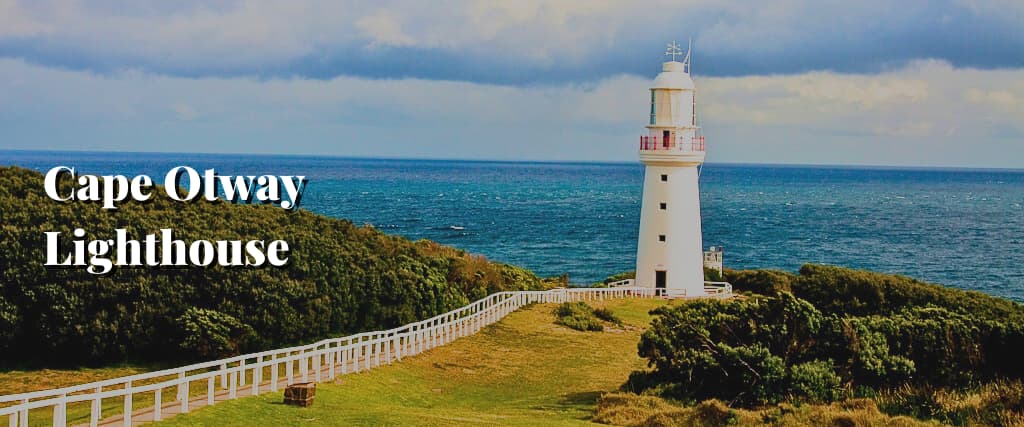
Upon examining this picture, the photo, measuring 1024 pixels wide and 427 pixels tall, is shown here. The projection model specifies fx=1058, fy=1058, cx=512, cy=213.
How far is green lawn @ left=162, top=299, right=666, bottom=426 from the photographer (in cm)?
1636

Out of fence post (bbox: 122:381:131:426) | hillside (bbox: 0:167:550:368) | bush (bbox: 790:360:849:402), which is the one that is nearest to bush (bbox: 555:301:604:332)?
hillside (bbox: 0:167:550:368)

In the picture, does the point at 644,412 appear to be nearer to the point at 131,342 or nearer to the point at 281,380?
the point at 281,380

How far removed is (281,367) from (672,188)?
71.4 ft

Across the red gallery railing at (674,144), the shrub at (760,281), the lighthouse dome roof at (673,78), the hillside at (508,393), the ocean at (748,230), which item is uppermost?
the lighthouse dome roof at (673,78)

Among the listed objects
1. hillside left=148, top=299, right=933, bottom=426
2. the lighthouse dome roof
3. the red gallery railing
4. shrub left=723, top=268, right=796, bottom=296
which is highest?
the lighthouse dome roof

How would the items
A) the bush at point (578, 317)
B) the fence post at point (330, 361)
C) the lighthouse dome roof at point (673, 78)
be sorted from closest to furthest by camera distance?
the fence post at point (330, 361) < the bush at point (578, 317) < the lighthouse dome roof at point (673, 78)

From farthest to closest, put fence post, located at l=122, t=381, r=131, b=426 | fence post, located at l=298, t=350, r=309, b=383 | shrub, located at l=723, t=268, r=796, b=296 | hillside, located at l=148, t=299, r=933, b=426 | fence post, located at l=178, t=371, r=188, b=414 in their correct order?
shrub, located at l=723, t=268, r=796, b=296 < fence post, located at l=298, t=350, r=309, b=383 < hillside, located at l=148, t=299, r=933, b=426 < fence post, located at l=178, t=371, r=188, b=414 < fence post, located at l=122, t=381, r=131, b=426

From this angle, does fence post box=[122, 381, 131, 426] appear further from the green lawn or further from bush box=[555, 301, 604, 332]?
bush box=[555, 301, 604, 332]

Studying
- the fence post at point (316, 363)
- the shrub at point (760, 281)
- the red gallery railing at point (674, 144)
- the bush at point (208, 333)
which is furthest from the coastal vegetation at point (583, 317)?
the shrub at point (760, 281)

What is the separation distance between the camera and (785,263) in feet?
248

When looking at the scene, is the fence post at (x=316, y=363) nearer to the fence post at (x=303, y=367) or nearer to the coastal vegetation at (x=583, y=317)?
the fence post at (x=303, y=367)

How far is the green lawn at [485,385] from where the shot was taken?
16.4 m

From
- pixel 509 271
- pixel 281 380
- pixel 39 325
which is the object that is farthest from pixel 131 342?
pixel 509 271

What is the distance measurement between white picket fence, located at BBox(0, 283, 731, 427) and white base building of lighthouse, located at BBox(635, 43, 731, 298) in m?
3.75
